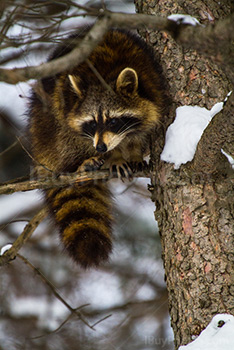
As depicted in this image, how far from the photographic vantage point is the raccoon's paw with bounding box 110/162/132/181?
10.9 ft

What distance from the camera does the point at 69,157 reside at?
3775 mm

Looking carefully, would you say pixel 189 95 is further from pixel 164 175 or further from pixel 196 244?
pixel 196 244

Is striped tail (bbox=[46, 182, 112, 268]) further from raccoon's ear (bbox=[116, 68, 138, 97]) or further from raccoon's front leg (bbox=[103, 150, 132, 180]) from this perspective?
raccoon's ear (bbox=[116, 68, 138, 97])

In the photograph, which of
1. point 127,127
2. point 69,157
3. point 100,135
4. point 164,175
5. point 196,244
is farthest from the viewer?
point 69,157

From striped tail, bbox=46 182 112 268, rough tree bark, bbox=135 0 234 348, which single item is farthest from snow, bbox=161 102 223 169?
striped tail, bbox=46 182 112 268

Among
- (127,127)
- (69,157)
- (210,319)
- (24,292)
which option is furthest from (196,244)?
(24,292)

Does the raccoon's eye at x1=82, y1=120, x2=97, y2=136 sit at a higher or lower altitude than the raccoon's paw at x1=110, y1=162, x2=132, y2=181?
higher

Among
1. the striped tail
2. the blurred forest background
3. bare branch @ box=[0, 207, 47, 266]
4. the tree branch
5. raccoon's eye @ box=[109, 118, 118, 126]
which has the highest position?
raccoon's eye @ box=[109, 118, 118, 126]

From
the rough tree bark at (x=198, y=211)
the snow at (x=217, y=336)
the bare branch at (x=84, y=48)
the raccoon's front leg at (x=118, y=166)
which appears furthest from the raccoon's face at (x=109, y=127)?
the bare branch at (x=84, y=48)

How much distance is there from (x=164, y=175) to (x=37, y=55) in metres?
1.08

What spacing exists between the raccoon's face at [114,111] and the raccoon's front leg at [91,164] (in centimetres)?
18

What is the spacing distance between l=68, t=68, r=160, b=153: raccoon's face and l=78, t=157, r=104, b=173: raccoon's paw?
0.18 m

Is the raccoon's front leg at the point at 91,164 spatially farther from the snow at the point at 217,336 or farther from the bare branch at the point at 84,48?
the bare branch at the point at 84,48

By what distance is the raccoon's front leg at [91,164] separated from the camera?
355 cm
